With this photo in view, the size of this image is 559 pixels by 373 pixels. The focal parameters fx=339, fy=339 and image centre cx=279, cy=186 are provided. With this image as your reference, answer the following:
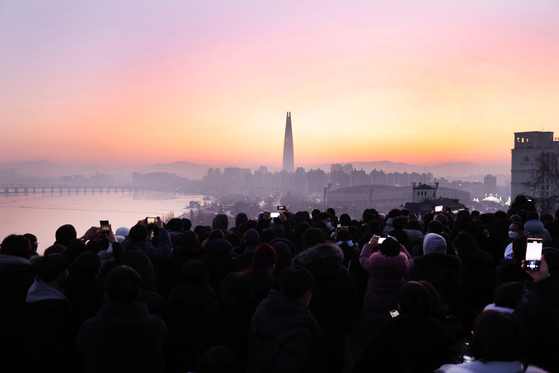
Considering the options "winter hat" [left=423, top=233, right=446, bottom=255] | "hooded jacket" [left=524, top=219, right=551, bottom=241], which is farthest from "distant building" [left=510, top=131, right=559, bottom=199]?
"winter hat" [left=423, top=233, right=446, bottom=255]

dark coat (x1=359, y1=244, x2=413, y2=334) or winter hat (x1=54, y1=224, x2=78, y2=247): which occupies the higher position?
winter hat (x1=54, y1=224, x2=78, y2=247)

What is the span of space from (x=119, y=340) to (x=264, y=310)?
0.90 m

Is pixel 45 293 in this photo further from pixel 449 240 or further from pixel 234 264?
pixel 449 240

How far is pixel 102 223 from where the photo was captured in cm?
423

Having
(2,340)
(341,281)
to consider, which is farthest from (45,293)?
(341,281)

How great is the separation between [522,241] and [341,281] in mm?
1626

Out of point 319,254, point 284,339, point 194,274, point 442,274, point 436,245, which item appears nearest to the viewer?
point 284,339

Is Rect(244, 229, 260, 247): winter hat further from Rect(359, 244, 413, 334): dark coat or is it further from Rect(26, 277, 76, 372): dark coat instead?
Result: Rect(26, 277, 76, 372): dark coat

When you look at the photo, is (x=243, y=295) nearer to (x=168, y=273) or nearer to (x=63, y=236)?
(x=168, y=273)

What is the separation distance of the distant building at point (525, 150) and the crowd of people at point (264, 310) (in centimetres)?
3520

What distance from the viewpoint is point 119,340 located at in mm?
2068

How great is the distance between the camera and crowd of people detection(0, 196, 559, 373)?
1843 mm

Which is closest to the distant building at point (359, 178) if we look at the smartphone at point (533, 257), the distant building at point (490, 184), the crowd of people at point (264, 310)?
the distant building at point (490, 184)

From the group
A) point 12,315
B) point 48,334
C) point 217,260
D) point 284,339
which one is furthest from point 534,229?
point 12,315
